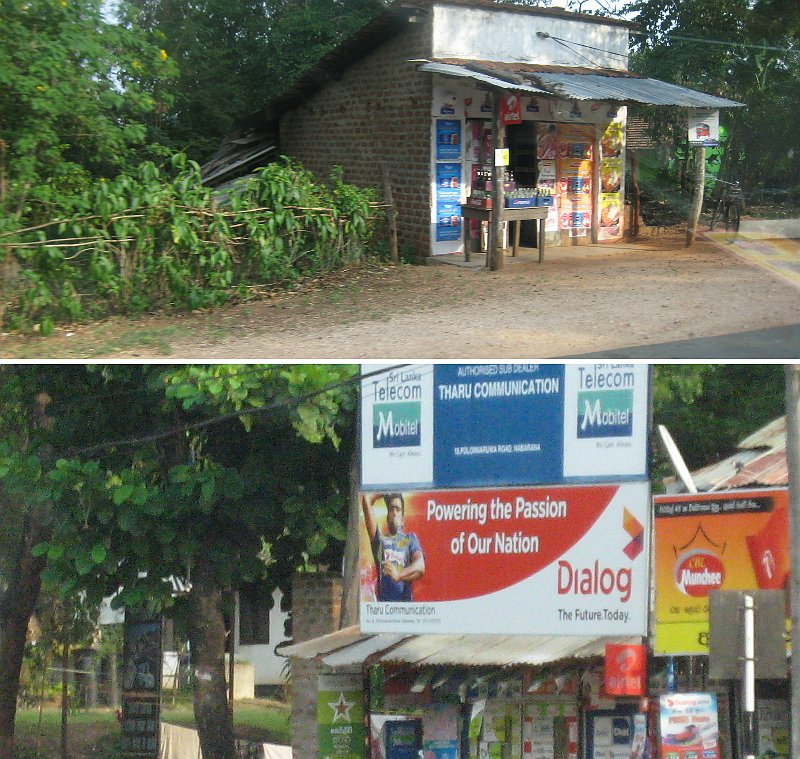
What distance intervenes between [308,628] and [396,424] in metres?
2.71

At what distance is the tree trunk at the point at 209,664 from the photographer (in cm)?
1069

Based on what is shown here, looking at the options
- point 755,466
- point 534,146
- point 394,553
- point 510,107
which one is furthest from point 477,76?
point 394,553

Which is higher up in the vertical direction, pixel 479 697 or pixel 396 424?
pixel 396 424

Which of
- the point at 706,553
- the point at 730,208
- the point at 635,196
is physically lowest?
the point at 706,553

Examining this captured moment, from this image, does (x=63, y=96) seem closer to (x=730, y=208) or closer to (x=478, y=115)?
(x=478, y=115)

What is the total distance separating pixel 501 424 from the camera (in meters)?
8.63

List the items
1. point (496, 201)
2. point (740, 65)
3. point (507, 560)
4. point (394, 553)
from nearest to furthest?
point (507, 560) → point (394, 553) → point (496, 201) → point (740, 65)

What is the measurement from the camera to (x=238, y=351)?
27.4 feet

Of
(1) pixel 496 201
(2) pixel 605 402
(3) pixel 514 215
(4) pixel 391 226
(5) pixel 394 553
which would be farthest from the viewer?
(4) pixel 391 226

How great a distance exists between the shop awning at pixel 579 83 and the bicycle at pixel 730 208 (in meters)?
1.10

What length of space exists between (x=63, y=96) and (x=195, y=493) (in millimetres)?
4095

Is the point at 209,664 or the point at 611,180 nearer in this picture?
the point at 209,664

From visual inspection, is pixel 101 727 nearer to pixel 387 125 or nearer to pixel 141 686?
pixel 141 686

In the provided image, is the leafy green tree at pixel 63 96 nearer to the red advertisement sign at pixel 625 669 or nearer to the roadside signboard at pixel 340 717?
the roadside signboard at pixel 340 717
